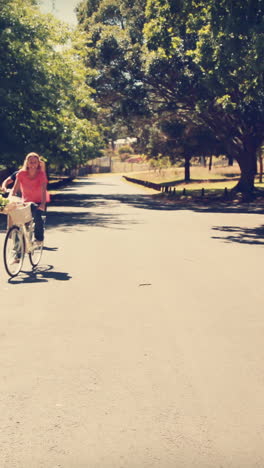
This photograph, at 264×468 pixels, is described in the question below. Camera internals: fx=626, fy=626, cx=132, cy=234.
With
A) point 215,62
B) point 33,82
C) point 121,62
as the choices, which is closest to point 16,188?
point 33,82

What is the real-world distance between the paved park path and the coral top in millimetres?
1265

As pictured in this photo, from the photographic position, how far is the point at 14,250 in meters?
10.0

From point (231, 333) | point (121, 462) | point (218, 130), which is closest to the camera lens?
point (121, 462)

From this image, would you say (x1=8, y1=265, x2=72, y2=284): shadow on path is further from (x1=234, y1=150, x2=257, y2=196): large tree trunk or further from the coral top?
(x1=234, y1=150, x2=257, y2=196): large tree trunk

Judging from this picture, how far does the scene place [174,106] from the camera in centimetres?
3941

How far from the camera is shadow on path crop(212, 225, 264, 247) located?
51.8ft

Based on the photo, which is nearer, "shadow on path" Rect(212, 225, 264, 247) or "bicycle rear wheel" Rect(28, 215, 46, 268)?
"bicycle rear wheel" Rect(28, 215, 46, 268)

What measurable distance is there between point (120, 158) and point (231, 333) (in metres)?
158

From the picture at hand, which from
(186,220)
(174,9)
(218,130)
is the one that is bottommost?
(186,220)

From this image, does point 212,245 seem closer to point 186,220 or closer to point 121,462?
point 186,220

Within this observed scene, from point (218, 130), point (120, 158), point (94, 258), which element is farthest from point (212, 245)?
point (120, 158)

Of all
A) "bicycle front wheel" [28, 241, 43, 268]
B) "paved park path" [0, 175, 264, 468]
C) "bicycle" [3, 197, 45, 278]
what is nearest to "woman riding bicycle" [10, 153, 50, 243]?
"bicycle front wheel" [28, 241, 43, 268]

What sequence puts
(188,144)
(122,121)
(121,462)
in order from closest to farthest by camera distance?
(121,462) → (122,121) → (188,144)

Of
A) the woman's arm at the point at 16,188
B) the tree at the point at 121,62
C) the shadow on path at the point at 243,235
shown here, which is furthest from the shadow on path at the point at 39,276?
the tree at the point at 121,62
